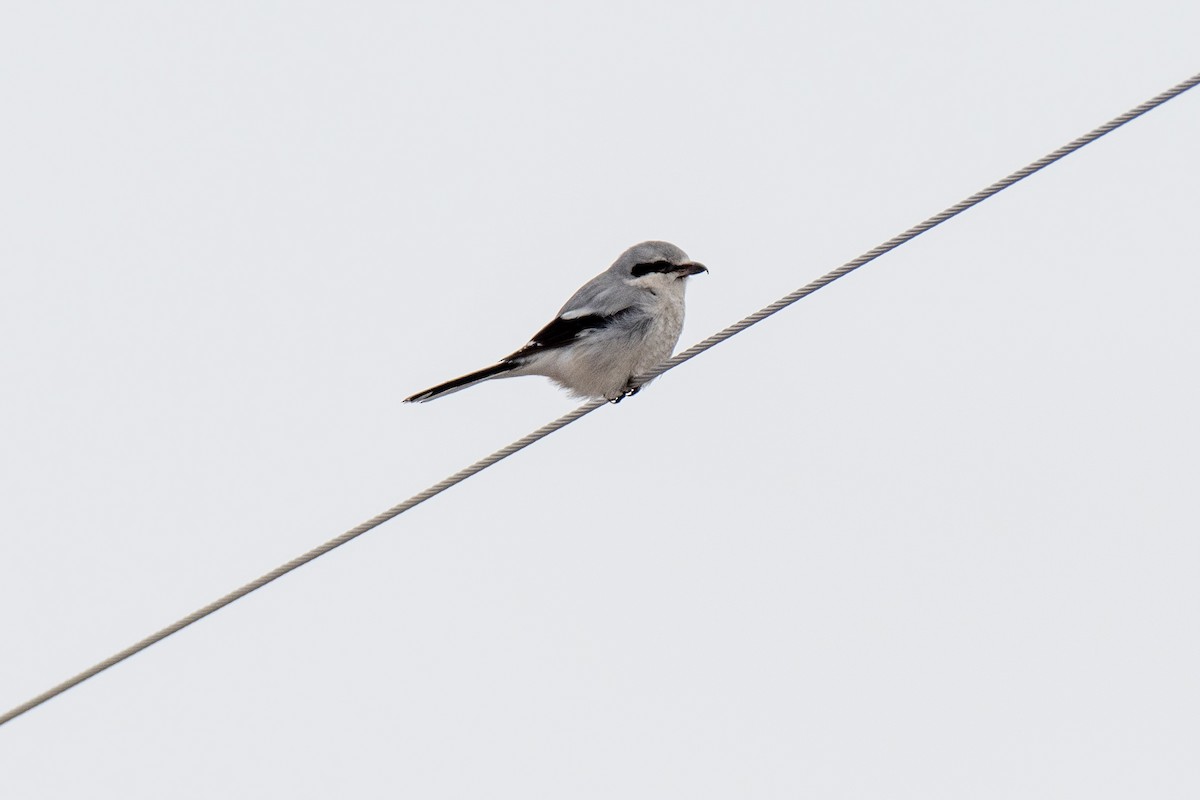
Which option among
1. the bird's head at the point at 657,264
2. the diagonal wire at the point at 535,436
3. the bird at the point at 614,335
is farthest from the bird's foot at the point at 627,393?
the diagonal wire at the point at 535,436

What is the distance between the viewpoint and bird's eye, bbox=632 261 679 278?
7.95 meters

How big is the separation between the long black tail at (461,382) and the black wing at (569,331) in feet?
0.47

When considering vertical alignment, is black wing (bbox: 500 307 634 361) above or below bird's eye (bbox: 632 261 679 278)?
below

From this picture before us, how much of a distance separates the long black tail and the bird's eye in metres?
0.89

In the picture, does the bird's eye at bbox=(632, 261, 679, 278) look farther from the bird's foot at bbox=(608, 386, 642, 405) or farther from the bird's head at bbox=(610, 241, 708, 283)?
the bird's foot at bbox=(608, 386, 642, 405)

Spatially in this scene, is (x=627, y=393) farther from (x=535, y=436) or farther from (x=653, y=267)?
(x=535, y=436)

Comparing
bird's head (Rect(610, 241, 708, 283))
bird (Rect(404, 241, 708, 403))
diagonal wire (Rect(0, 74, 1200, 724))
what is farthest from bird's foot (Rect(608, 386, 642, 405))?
diagonal wire (Rect(0, 74, 1200, 724))

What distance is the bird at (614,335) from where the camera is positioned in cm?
763

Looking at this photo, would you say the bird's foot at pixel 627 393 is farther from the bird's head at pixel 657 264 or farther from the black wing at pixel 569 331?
the bird's head at pixel 657 264

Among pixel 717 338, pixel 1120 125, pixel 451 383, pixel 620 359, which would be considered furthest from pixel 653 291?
pixel 1120 125

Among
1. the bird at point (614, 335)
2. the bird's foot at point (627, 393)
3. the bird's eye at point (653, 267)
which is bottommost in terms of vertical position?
the bird's foot at point (627, 393)

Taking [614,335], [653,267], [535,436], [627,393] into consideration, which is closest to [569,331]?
[614,335]

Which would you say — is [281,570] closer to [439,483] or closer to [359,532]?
[359,532]

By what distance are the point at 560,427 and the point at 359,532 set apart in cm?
99
